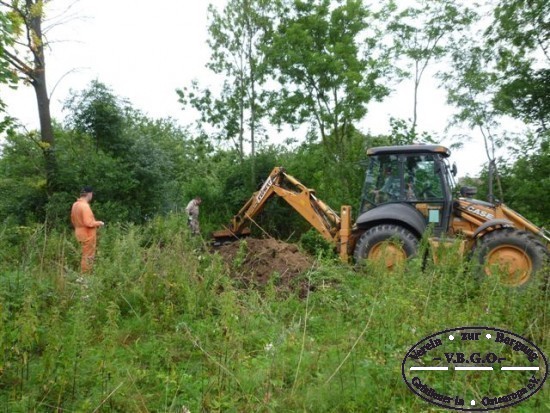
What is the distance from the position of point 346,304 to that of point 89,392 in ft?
9.92

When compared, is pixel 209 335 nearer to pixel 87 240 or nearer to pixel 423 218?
pixel 87 240

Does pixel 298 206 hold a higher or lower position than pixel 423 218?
higher

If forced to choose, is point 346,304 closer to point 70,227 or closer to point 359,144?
point 70,227

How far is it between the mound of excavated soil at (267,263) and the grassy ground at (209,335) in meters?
0.83

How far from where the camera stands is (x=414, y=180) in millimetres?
8578

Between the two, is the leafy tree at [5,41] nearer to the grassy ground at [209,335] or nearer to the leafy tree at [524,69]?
the grassy ground at [209,335]

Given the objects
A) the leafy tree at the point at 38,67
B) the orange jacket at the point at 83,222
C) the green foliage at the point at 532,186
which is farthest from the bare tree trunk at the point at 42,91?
the green foliage at the point at 532,186

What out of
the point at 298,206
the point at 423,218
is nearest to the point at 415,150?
the point at 423,218

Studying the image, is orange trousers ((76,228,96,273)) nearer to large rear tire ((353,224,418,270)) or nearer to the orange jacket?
the orange jacket

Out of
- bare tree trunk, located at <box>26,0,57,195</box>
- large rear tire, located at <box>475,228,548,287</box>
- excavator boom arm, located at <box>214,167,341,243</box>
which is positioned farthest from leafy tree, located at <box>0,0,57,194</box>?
large rear tire, located at <box>475,228,548,287</box>

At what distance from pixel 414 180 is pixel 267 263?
9.78 feet

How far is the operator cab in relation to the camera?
8227 millimetres

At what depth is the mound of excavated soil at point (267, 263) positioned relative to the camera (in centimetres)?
733

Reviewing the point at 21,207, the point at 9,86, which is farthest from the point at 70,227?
the point at 9,86
